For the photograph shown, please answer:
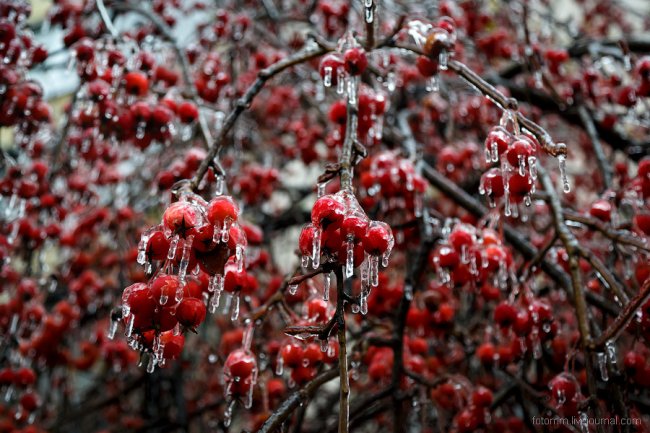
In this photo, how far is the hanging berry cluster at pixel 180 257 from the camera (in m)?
0.86

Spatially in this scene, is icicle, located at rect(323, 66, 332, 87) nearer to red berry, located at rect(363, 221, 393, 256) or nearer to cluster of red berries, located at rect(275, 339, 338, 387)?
red berry, located at rect(363, 221, 393, 256)

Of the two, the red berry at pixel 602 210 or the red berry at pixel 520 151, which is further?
the red berry at pixel 602 210

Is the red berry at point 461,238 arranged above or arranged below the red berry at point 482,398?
above

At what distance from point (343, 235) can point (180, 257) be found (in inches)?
10.8

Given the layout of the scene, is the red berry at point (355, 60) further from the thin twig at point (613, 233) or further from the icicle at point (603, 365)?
the icicle at point (603, 365)

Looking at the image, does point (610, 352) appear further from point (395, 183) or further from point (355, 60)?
point (355, 60)

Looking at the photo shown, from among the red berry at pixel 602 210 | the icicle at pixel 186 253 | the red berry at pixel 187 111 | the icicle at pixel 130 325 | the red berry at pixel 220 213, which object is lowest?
the icicle at pixel 130 325

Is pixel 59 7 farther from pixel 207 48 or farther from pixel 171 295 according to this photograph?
pixel 171 295

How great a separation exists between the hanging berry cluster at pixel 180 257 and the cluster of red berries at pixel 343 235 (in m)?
0.12

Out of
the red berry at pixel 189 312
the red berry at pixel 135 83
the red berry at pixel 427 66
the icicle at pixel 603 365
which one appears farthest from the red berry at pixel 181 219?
the red berry at pixel 135 83

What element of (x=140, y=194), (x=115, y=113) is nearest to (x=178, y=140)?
(x=140, y=194)

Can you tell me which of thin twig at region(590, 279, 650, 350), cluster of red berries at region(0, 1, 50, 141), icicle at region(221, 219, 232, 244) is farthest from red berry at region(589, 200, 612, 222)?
cluster of red berries at region(0, 1, 50, 141)

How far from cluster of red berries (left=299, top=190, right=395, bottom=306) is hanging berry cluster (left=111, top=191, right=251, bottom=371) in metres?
0.12

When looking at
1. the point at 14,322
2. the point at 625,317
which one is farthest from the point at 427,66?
the point at 14,322
